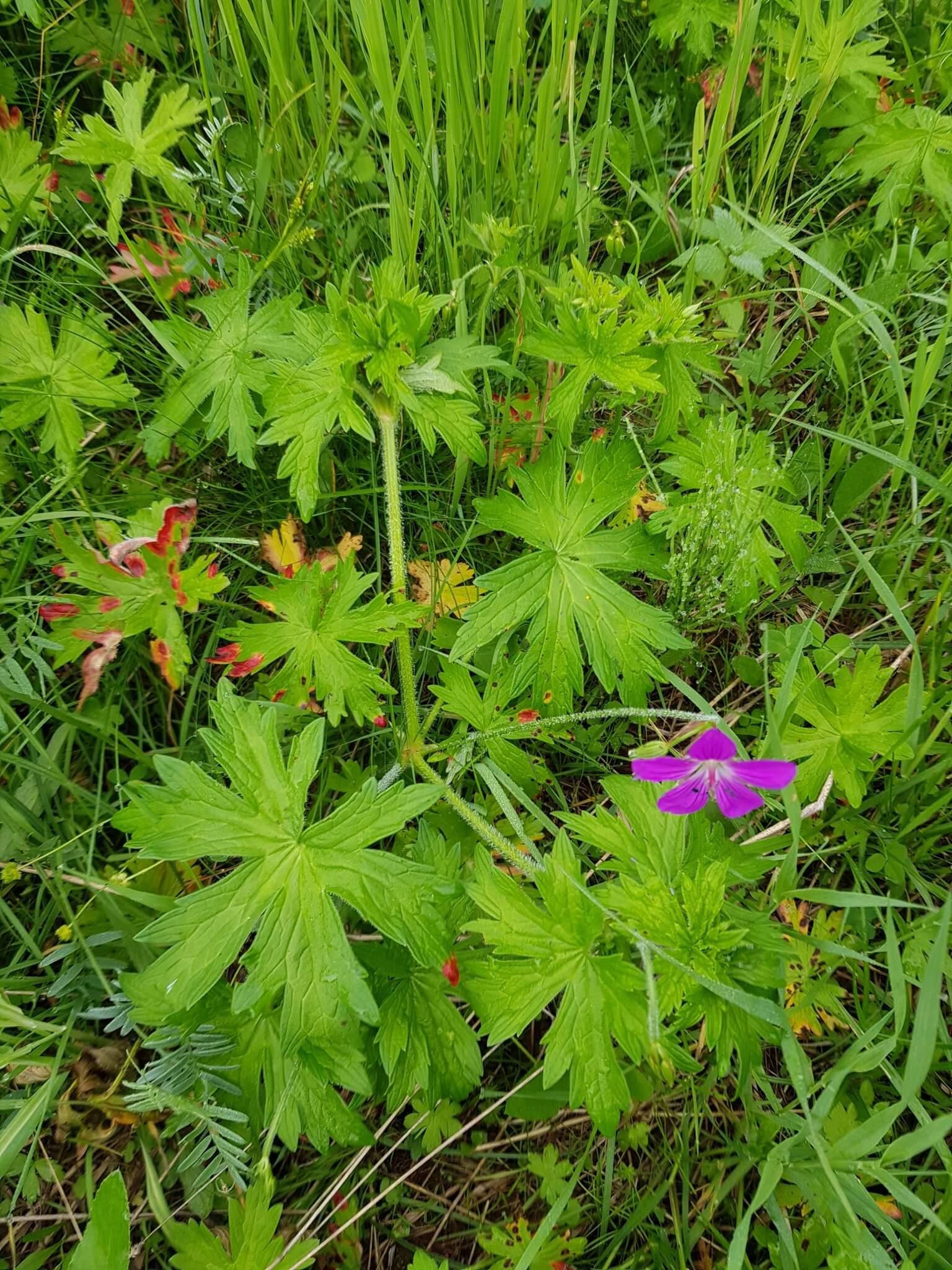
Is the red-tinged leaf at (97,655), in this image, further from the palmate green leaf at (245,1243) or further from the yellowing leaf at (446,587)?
the palmate green leaf at (245,1243)

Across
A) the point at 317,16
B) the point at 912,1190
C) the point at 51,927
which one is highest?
the point at 317,16

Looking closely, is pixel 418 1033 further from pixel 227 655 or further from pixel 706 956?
pixel 227 655

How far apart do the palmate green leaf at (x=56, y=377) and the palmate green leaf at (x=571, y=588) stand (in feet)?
3.65

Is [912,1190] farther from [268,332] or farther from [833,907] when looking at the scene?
[268,332]

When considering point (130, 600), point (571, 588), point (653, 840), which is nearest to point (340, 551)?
point (130, 600)

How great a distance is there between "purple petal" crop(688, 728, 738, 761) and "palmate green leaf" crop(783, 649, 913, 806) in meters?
0.61

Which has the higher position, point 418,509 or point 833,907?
point 418,509

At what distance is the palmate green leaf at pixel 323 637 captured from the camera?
1.92 meters

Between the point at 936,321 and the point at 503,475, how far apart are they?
148 cm

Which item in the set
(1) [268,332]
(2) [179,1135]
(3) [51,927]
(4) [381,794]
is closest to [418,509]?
(1) [268,332]

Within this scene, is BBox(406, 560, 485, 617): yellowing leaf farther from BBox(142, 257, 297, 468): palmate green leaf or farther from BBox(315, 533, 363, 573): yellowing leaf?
BBox(142, 257, 297, 468): palmate green leaf

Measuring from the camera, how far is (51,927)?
2.00 m

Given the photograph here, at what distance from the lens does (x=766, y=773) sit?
139cm

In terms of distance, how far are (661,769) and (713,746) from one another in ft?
0.34
